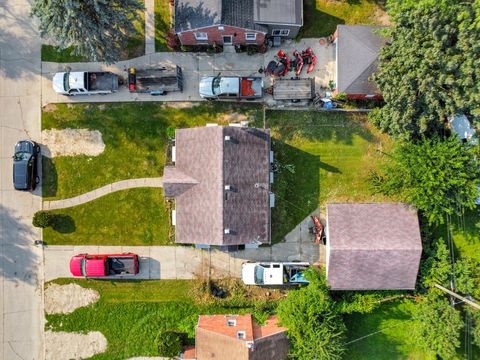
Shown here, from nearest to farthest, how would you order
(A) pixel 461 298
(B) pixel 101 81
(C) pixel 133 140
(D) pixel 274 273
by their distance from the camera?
(A) pixel 461 298 → (D) pixel 274 273 → (B) pixel 101 81 → (C) pixel 133 140

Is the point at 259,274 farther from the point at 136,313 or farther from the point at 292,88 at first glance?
the point at 292,88

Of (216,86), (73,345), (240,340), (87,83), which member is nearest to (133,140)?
(87,83)

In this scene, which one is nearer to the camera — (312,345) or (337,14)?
(312,345)

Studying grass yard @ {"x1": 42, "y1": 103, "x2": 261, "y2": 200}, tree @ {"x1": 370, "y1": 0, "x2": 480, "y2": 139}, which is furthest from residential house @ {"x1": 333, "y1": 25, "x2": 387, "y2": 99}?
grass yard @ {"x1": 42, "y1": 103, "x2": 261, "y2": 200}

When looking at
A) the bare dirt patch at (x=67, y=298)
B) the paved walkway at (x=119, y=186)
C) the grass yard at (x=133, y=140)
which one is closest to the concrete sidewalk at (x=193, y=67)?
the grass yard at (x=133, y=140)

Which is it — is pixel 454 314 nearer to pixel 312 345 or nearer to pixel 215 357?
pixel 312 345

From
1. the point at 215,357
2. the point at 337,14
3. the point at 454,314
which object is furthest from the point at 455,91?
the point at 215,357

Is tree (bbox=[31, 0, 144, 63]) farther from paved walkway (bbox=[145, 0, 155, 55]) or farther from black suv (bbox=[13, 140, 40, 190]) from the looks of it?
black suv (bbox=[13, 140, 40, 190])
